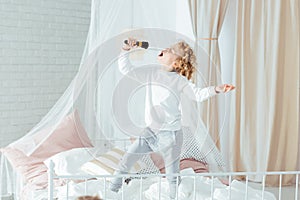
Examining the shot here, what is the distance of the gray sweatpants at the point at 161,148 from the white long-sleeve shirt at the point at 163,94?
4 cm

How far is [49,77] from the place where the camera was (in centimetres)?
442

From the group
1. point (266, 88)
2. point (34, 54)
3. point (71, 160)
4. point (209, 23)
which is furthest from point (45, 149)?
point (266, 88)

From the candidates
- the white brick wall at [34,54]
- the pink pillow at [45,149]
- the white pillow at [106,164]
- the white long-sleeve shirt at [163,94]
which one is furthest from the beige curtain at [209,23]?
the white long-sleeve shirt at [163,94]

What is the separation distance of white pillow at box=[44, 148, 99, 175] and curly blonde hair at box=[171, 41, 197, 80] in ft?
3.06

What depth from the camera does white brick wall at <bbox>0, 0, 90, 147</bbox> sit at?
421cm

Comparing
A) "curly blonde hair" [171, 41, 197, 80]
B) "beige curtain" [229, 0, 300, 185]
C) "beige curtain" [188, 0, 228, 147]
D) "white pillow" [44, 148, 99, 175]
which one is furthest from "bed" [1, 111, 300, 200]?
"beige curtain" [188, 0, 228, 147]

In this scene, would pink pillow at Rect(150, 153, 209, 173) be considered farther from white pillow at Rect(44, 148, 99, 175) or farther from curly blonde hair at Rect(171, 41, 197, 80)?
curly blonde hair at Rect(171, 41, 197, 80)

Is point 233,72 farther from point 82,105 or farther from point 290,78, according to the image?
point 82,105

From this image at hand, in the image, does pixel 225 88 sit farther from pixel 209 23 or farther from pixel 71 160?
pixel 209 23

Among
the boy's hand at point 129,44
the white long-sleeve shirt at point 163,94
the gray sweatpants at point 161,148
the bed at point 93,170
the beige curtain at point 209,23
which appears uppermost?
the beige curtain at point 209,23

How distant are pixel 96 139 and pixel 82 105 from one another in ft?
0.93

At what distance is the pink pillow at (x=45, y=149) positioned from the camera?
3.31 meters

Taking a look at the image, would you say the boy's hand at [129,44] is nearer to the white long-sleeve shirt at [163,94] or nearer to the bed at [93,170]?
the white long-sleeve shirt at [163,94]

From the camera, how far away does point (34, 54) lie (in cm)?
433
